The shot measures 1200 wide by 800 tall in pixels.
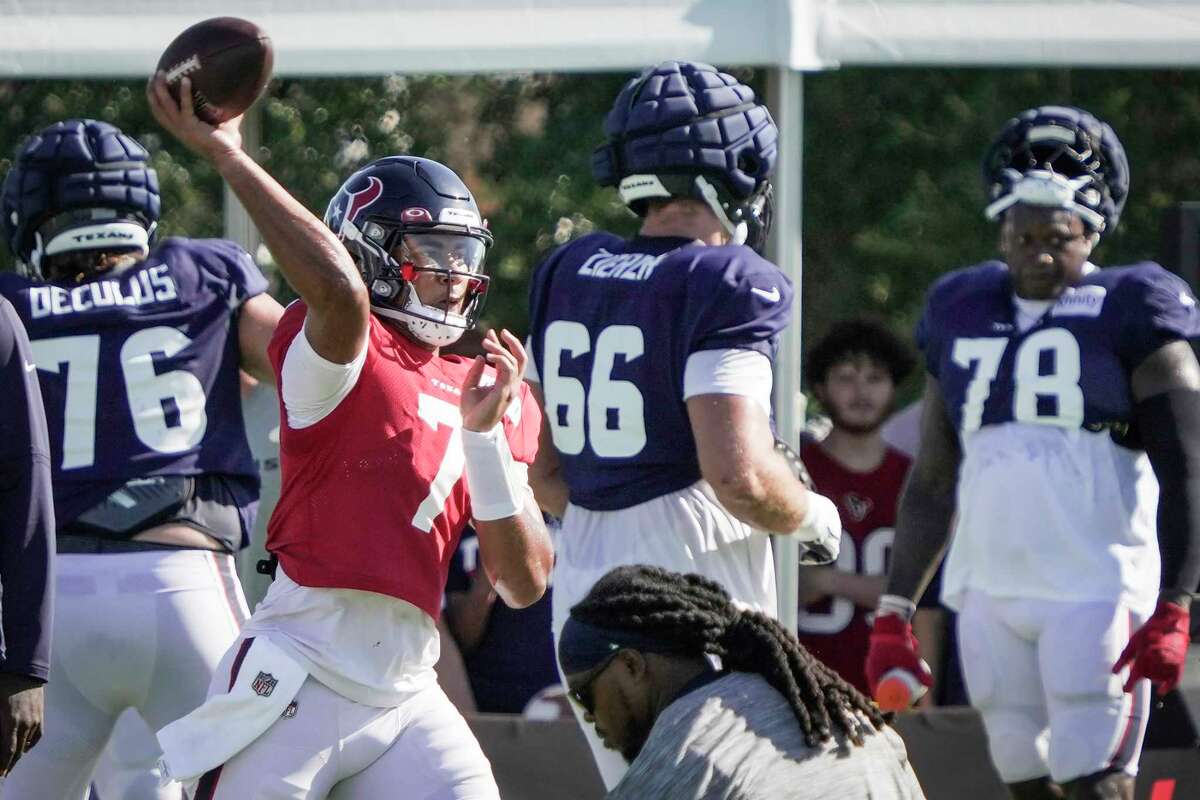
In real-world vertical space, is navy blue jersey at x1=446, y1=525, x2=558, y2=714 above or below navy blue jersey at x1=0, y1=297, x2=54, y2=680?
below

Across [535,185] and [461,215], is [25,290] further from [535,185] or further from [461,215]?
[535,185]

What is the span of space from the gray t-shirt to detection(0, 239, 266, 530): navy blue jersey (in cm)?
226

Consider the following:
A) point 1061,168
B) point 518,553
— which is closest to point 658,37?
point 1061,168

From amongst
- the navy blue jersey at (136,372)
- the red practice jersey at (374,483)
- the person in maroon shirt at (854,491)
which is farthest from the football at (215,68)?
the person in maroon shirt at (854,491)

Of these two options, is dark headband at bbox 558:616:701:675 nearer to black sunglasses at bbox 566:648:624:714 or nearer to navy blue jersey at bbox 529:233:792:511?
black sunglasses at bbox 566:648:624:714

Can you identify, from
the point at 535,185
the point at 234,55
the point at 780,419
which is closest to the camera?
the point at 234,55

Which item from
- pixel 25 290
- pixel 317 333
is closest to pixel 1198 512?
pixel 317 333

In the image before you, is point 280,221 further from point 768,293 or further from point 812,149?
point 812,149

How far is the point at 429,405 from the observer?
3.53 meters

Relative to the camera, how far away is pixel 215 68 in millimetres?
3146

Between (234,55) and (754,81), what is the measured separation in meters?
6.38

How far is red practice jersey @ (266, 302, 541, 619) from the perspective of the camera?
343cm

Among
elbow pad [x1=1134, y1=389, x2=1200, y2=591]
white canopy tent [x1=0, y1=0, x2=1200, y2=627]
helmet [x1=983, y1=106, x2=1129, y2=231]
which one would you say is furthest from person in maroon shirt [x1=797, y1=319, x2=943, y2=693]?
elbow pad [x1=1134, y1=389, x2=1200, y2=591]

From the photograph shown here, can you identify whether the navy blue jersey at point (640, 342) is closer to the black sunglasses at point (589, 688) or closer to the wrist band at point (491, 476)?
the wrist band at point (491, 476)
